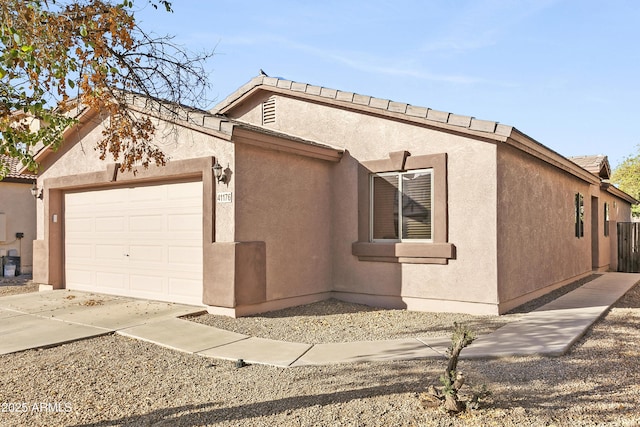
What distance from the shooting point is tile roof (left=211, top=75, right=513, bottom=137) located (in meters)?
8.43

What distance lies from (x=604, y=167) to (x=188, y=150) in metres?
13.9

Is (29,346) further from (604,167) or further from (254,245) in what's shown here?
(604,167)

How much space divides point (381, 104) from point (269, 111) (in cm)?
A: 328

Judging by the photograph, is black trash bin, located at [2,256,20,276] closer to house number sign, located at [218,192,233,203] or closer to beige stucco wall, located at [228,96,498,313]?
beige stucco wall, located at [228,96,498,313]

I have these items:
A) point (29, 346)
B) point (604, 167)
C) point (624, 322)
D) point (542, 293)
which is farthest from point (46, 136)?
point (604, 167)

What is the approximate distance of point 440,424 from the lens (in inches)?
154

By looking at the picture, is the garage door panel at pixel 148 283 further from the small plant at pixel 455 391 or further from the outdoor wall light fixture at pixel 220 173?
the small plant at pixel 455 391

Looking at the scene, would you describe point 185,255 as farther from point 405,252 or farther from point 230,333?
point 405,252

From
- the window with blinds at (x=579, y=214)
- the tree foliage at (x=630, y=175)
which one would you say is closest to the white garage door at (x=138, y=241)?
the window with blinds at (x=579, y=214)

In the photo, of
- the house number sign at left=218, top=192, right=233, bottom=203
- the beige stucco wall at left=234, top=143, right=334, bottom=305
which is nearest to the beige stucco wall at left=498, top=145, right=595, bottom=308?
the beige stucco wall at left=234, top=143, right=334, bottom=305

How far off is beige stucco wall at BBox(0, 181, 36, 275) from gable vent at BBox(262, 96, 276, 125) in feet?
34.2

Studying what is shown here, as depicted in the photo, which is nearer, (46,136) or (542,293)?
(46,136)

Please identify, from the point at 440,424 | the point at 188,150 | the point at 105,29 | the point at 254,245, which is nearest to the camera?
the point at 440,424

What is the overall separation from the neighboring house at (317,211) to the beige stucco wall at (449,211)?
0.08ft
